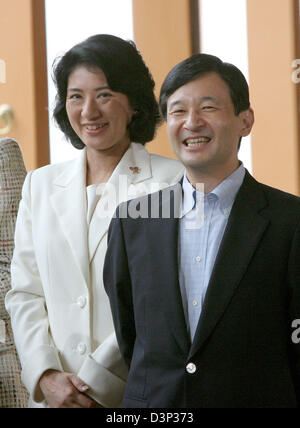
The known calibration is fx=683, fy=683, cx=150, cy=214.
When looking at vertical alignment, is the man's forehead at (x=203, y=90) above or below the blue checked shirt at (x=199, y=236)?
above

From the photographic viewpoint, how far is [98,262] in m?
1.70

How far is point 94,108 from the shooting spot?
1742mm

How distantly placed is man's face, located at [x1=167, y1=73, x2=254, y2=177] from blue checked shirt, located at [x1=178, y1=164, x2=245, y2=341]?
0.16 ft

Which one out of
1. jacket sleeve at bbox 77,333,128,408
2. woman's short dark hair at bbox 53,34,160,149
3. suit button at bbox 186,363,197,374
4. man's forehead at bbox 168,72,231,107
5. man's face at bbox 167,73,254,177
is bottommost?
jacket sleeve at bbox 77,333,128,408

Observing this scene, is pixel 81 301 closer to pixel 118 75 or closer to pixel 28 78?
pixel 118 75

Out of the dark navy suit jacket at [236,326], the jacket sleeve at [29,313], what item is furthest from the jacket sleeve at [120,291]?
the jacket sleeve at [29,313]

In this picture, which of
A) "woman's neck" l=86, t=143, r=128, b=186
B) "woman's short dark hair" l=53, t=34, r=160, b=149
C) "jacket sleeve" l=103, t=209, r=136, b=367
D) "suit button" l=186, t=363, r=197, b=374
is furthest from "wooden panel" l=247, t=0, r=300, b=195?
"suit button" l=186, t=363, r=197, b=374

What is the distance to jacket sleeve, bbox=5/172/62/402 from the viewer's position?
167cm

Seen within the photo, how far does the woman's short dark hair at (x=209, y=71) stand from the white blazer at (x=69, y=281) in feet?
1.08

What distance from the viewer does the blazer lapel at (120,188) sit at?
1725 mm

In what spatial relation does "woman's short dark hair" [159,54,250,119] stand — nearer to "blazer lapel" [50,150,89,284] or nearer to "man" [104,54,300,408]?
"man" [104,54,300,408]

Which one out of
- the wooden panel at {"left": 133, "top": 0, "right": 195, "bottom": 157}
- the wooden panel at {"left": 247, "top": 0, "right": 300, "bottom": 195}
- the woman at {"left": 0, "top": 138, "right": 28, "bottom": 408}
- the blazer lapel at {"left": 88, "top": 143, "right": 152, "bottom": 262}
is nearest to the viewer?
the blazer lapel at {"left": 88, "top": 143, "right": 152, "bottom": 262}

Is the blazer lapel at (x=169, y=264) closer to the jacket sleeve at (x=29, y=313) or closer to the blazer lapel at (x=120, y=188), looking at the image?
the blazer lapel at (x=120, y=188)
